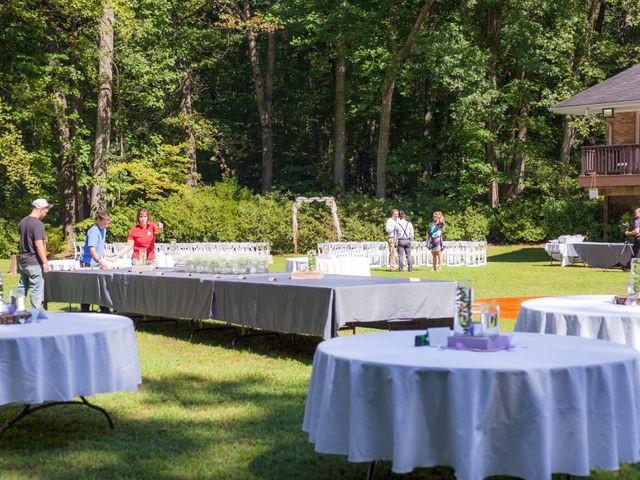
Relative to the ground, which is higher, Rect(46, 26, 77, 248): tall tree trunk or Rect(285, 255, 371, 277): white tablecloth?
Rect(46, 26, 77, 248): tall tree trunk

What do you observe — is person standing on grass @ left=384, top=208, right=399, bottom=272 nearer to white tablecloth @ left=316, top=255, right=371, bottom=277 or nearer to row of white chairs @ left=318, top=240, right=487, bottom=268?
row of white chairs @ left=318, top=240, right=487, bottom=268

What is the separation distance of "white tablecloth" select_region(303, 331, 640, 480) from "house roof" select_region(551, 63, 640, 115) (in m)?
32.4

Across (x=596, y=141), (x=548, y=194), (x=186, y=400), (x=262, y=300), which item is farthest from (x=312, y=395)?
(x=596, y=141)

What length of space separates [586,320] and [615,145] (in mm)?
29270

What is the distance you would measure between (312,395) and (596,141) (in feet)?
153

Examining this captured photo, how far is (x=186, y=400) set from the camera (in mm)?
9945

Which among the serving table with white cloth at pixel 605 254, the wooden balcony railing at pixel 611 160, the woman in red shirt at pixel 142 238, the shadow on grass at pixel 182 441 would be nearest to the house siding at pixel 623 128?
the wooden balcony railing at pixel 611 160

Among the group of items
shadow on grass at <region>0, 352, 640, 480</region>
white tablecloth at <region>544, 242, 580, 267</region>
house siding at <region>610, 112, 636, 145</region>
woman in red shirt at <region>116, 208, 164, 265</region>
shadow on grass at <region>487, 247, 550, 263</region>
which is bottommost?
shadow on grass at <region>0, 352, 640, 480</region>

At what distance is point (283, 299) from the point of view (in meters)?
12.6

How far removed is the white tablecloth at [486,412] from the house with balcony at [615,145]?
3150 centimetres

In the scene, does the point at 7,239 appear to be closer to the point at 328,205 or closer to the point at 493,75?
the point at 328,205

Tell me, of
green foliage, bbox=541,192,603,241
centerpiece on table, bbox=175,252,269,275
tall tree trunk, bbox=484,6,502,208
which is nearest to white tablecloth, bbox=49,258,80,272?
centerpiece on table, bbox=175,252,269,275

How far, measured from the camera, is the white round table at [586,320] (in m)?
8.73

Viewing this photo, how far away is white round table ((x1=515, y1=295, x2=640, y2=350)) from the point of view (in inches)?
344
